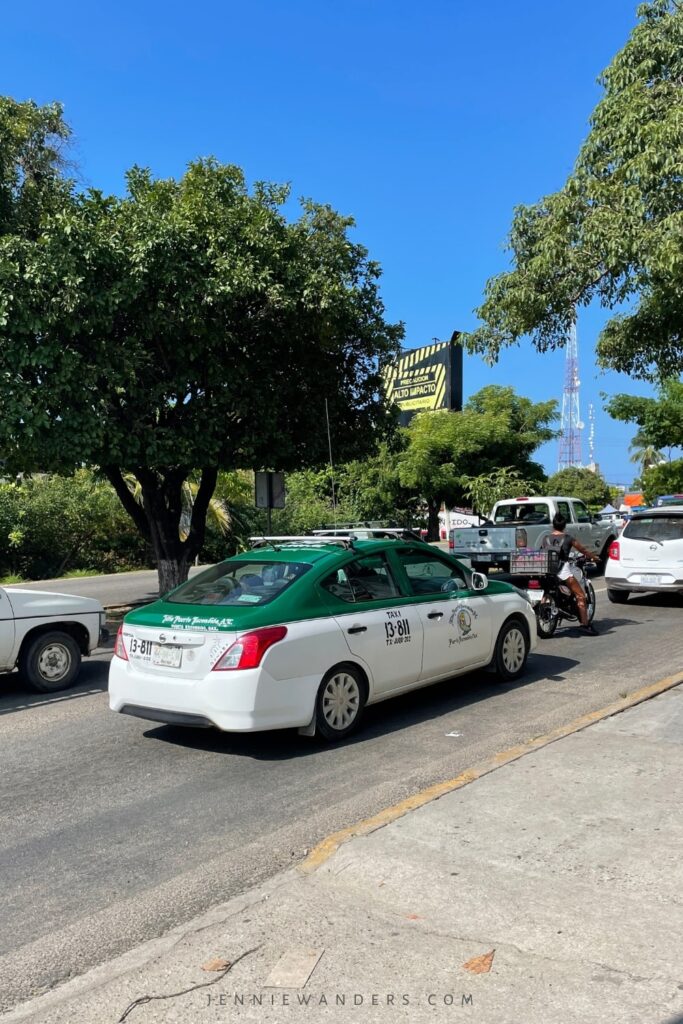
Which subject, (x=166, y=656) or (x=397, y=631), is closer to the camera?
(x=166, y=656)

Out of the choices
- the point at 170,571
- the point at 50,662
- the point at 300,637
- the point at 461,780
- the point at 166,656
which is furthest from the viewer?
the point at 170,571

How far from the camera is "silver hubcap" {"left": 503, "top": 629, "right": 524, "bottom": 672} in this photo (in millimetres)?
8453

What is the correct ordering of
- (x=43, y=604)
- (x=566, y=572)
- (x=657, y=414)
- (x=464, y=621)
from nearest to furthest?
1. (x=464, y=621)
2. (x=43, y=604)
3. (x=566, y=572)
4. (x=657, y=414)

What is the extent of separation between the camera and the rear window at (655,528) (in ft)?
46.4

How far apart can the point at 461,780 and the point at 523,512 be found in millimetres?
15178

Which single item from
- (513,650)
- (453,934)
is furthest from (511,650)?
(453,934)

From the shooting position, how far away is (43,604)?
8742 mm

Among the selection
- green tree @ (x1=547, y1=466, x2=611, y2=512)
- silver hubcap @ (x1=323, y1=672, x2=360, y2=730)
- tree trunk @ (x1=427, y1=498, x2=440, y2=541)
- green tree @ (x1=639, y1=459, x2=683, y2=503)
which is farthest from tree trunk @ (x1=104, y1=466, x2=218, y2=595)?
green tree @ (x1=547, y1=466, x2=611, y2=512)

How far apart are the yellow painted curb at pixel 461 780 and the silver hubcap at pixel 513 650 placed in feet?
4.02

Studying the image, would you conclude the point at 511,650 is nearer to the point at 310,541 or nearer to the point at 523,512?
the point at 310,541

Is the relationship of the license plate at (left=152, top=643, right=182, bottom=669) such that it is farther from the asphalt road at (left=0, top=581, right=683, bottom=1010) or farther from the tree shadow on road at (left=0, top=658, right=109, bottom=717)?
the tree shadow on road at (left=0, top=658, right=109, bottom=717)

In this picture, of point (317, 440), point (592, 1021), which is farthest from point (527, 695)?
point (317, 440)

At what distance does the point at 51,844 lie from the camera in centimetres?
480

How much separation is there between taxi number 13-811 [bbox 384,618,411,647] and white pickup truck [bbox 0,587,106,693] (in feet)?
12.2
